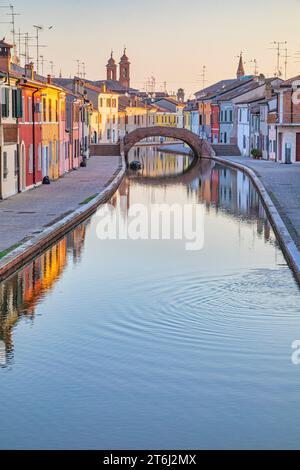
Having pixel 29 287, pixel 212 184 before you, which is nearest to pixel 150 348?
pixel 29 287

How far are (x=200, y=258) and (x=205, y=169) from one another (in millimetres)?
54337

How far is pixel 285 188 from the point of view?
51594mm

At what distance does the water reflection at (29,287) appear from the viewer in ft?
62.5

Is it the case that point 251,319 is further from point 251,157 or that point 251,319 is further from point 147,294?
point 251,157

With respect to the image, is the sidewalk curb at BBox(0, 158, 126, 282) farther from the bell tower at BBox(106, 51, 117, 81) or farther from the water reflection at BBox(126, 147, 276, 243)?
the bell tower at BBox(106, 51, 117, 81)

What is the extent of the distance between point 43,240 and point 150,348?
12.5 m

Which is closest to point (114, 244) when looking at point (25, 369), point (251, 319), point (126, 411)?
point (251, 319)

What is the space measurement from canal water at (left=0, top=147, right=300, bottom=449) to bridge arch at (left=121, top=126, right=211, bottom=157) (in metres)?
71.4

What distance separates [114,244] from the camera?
31.6 meters

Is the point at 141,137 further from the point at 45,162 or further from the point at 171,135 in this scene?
the point at 45,162

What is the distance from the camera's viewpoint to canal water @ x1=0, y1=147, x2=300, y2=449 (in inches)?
525

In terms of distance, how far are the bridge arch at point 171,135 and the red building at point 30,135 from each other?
46715mm

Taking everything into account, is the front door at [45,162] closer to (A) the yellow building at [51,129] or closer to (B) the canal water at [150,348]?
(A) the yellow building at [51,129]

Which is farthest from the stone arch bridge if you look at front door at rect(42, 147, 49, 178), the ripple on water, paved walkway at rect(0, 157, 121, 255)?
the ripple on water
